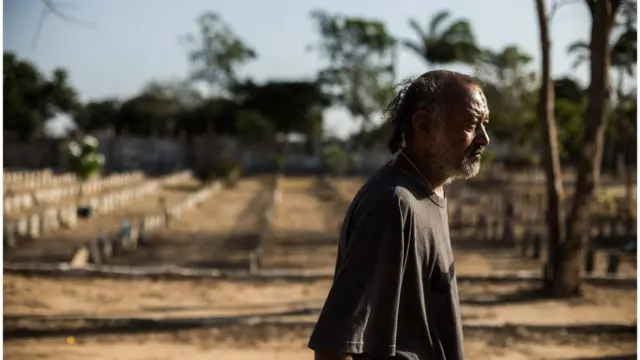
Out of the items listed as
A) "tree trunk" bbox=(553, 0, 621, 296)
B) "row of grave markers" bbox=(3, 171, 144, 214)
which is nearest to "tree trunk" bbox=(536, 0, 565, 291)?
"tree trunk" bbox=(553, 0, 621, 296)

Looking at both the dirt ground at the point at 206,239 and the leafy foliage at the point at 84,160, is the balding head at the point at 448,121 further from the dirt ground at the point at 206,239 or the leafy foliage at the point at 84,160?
the leafy foliage at the point at 84,160

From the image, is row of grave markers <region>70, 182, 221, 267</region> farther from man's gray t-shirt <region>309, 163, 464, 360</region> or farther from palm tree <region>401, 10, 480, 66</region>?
palm tree <region>401, 10, 480, 66</region>

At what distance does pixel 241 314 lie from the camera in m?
8.11

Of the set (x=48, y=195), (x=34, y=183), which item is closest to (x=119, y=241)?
(x=48, y=195)

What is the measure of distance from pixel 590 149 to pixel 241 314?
4428 mm

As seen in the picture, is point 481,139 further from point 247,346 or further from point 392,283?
point 247,346

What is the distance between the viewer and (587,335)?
7.46m

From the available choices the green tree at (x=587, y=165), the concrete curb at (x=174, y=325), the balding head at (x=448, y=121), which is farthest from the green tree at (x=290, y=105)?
the balding head at (x=448, y=121)

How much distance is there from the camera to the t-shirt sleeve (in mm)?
1708

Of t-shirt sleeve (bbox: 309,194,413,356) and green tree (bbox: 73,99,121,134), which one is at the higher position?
green tree (bbox: 73,99,121,134)

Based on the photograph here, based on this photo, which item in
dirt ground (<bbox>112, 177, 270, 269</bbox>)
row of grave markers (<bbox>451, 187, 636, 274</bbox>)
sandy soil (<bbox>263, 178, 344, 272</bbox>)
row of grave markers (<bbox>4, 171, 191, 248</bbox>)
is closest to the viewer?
row of grave markers (<bbox>451, 187, 636, 274</bbox>)

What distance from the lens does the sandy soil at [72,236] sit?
12461mm

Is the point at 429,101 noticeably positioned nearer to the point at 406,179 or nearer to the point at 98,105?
the point at 406,179

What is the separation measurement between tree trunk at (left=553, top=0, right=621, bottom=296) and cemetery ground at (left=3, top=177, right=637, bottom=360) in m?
0.34
